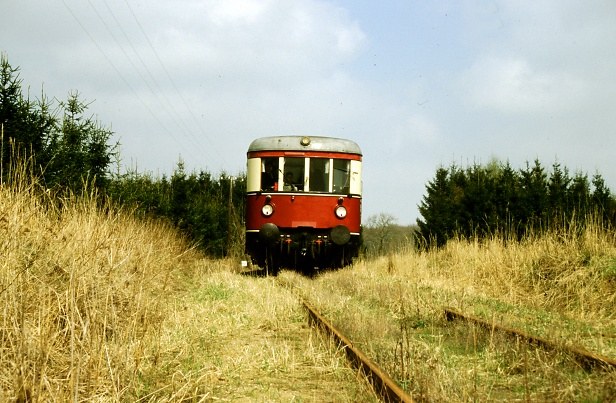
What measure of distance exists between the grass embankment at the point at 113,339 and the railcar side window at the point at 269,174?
6308mm

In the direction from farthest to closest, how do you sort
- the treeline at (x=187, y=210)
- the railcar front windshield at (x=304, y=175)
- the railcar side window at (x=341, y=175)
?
the treeline at (x=187, y=210)
the railcar side window at (x=341, y=175)
the railcar front windshield at (x=304, y=175)

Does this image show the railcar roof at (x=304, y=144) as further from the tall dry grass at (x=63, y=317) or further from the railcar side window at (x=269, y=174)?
the tall dry grass at (x=63, y=317)

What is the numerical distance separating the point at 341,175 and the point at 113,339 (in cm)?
978

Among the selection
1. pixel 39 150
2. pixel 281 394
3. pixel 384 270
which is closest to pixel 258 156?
pixel 384 270

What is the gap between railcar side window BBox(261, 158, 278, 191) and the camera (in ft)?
44.8

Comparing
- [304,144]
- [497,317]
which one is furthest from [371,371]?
[304,144]

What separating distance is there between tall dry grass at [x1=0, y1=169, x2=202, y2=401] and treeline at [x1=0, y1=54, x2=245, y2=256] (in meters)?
1.12

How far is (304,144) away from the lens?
13.6m

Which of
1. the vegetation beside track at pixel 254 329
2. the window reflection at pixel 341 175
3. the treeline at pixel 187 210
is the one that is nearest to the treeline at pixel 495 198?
the treeline at pixel 187 210

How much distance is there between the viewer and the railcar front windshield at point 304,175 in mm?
13586

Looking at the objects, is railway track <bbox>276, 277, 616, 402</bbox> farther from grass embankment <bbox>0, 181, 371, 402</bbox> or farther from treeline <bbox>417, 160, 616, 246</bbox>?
treeline <bbox>417, 160, 616, 246</bbox>

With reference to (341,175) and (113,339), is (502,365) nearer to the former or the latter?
(113,339)

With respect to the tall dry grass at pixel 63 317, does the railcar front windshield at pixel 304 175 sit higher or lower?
higher

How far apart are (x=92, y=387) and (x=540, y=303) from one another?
6.32 metres
